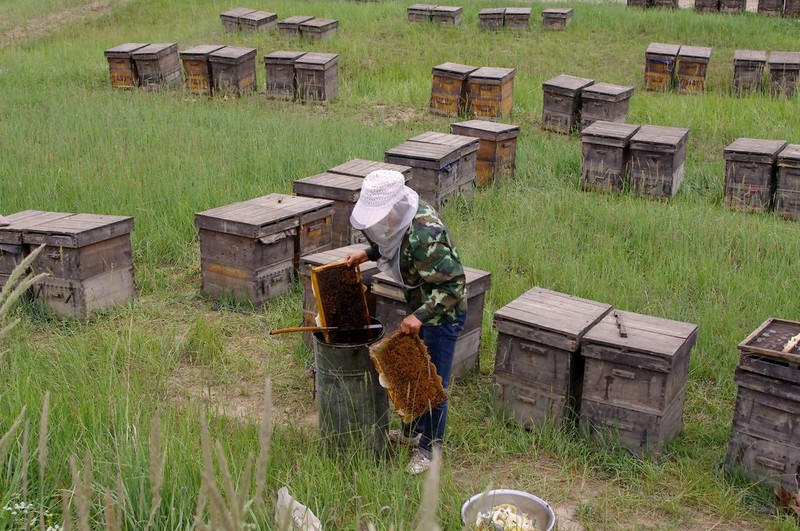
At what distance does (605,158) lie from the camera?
9.80 m

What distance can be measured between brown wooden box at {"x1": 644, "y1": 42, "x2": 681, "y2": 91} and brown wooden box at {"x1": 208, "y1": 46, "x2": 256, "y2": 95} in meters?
6.75

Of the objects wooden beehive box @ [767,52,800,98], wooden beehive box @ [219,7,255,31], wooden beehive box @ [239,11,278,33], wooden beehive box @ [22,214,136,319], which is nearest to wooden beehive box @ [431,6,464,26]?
wooden beehive box @ [239,11,278,33]

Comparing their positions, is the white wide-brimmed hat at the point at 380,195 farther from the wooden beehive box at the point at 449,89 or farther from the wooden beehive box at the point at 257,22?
the wooden beehive box at the point at 257,22

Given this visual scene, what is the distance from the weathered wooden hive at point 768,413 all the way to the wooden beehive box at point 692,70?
10201 mm

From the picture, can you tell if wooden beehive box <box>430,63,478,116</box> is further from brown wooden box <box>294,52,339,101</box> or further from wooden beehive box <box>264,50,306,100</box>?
wooden beehive box <box>264,50,306,100</box>

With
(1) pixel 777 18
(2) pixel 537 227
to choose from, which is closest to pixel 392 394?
(2) pixel 537 227

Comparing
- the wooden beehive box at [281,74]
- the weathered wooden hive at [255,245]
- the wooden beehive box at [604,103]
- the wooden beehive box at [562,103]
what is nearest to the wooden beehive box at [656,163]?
the wooden beehive box at [604,103]

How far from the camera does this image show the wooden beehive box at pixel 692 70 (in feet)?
45.5

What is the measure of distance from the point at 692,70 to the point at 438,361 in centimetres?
1099

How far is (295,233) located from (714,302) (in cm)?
348

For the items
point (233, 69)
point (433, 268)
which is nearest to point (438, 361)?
point (433, 268)

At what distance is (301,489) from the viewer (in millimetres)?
4035

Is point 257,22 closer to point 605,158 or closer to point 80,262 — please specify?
point 605,158

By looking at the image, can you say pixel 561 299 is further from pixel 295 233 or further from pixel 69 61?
pixel 69 61
